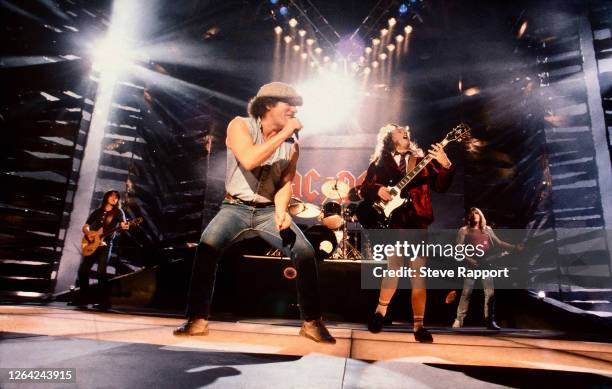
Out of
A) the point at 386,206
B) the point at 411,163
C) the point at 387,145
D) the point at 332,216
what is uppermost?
the point at 387,145

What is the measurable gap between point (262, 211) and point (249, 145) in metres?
0.45

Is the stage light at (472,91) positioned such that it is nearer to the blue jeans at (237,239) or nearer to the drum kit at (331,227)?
the drum kit at (331,227)

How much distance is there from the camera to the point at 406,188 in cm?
331

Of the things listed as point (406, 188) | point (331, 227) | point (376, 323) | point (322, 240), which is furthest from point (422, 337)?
point (331, 227)

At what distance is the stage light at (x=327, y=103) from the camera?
903 centimetres

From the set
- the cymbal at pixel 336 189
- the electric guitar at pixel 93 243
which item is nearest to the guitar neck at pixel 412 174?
the cymbal at pixel 336 189

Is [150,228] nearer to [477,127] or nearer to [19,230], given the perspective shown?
[19,230]

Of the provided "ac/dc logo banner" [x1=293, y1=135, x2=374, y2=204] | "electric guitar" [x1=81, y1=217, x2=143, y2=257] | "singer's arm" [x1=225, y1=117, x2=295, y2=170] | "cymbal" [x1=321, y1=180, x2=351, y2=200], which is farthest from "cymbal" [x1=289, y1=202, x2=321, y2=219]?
"singer's arm" [x1=225, y1=117, x2=295, y2=170]

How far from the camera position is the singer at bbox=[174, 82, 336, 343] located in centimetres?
206

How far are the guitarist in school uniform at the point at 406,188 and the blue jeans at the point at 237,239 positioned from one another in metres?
1.02

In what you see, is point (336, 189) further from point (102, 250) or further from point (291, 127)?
point (291, 127)

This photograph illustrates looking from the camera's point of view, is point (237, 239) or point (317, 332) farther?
point (237, 239)

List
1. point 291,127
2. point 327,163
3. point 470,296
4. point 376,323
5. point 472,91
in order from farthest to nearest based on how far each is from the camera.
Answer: point 327,163, point 472,91, point 470,296, point 376,323, point 291,127

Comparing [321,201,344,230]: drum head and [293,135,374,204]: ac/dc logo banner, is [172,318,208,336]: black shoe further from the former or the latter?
[293,135,374,204]: ac/dc logo banner
